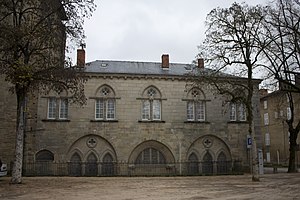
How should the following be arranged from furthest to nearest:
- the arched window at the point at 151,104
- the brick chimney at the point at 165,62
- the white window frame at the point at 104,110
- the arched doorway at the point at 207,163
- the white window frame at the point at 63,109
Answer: the brick chimney at the point at 165,62, the arched window at the point at 151,104, the arched doorway at the point at 207,163, the white window frame at the point at 104,110, the white window frame at the point at 63,109

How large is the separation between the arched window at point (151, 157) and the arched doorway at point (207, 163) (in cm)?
347

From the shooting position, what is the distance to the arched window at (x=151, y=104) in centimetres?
2972

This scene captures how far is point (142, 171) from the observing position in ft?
93.1

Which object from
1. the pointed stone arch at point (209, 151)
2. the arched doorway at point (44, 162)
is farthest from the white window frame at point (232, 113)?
the arched doorway at point (44, 162)

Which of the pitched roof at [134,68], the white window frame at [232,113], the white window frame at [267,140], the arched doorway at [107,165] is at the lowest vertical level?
the arched doorway at [107,165]

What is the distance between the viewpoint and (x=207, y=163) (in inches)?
1172

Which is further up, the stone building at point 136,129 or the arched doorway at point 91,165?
the stone building at point 136,129

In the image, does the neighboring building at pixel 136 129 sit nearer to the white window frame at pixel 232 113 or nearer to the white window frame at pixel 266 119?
the white window frame at pixel 232 113

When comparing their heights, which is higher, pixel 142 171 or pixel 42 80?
pixel 42 80

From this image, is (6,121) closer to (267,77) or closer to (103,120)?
(103,120)

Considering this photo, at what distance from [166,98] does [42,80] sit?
13490mm

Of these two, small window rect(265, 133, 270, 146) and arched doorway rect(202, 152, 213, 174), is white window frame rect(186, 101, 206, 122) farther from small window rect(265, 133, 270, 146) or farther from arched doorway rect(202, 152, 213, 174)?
small window rect(265, 133, 270, 146)

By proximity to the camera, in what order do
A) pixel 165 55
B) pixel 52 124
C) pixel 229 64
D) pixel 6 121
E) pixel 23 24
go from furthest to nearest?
pixel 165 55 < pixel 52 124 < pixel 6 121 < pixel 229 64 < pixel 23 24

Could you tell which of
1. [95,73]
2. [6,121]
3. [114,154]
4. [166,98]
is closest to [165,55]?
[166,98]
